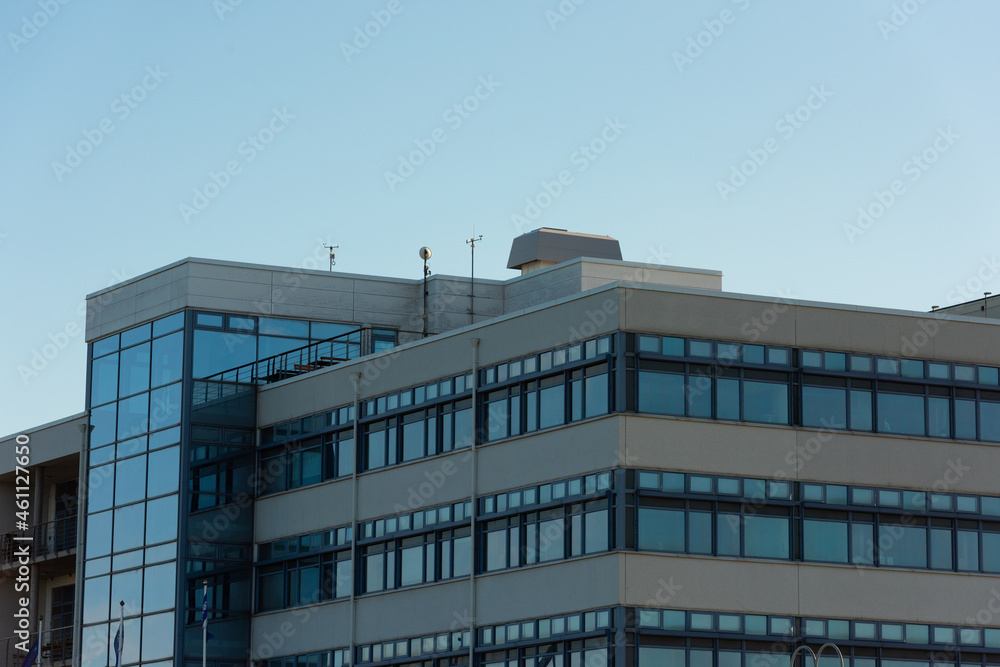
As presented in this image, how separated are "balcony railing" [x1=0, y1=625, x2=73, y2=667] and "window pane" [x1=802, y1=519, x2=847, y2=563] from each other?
96.2ft

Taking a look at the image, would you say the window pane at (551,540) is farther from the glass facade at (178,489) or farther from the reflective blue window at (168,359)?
the reflective blue window at (168,359)

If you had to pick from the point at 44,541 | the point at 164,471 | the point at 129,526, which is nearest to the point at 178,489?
the point at 164,471

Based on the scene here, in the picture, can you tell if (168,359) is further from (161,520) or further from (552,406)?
(552,406)

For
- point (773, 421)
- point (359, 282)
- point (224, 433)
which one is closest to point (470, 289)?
A: point (359, 282)

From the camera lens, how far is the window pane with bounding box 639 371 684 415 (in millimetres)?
46344

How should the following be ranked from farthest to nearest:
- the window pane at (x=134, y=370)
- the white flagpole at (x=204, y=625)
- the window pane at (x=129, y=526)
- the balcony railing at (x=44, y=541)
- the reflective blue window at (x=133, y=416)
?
1. the balcony railing at (x=44, y=541)
2. the window pane at (x=134, y=370)
3. the reflective blue window at (x=133, y=416)
4. the window pane at (x=129, y=526)
5. the white flagpole at (x=204, y=625)

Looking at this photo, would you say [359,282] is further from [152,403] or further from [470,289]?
[152,403]

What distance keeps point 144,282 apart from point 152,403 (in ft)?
13.4

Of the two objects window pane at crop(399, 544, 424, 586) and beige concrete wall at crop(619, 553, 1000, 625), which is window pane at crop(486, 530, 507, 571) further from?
beige concrete wall at crop(619, 553, 1000, 625)

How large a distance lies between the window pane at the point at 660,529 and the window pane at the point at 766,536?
5.88 ft

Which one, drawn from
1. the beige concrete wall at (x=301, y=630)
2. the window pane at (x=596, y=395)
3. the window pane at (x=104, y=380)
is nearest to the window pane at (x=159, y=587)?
the beige concrete wall at (x=301, y=630)

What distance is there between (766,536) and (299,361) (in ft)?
63.8

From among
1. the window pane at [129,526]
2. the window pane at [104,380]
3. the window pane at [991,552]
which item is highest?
the window pane at [104,380]

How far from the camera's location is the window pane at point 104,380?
6175 centimetres
